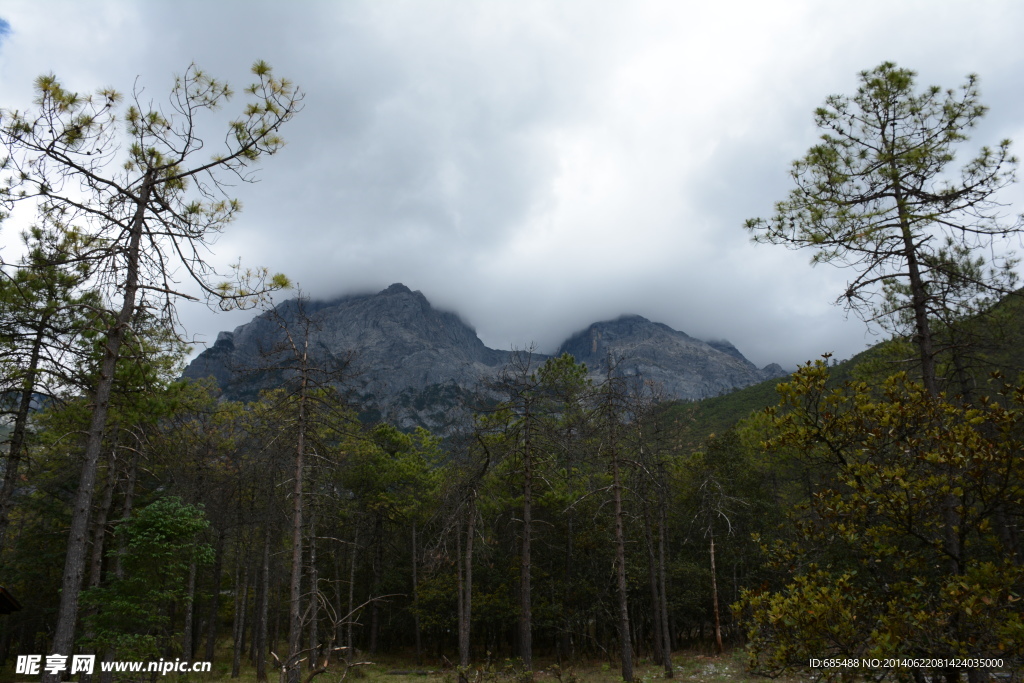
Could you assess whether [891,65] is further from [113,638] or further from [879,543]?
[113,638]

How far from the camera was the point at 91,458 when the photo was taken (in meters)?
7.78

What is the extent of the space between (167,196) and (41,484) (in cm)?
1202

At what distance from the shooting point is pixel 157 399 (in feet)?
36.0

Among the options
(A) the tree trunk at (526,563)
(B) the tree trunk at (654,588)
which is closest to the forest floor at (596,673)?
(B) the tree trunk at (654,588)

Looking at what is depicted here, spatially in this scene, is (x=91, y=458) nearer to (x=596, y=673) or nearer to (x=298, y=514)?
(x=298, y=514)

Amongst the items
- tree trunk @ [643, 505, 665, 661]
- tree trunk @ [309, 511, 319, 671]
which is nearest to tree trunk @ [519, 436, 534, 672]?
tree trunk @ [309, 511, 319, 671]

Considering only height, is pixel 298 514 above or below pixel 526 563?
above

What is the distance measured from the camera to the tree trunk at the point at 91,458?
295 inches

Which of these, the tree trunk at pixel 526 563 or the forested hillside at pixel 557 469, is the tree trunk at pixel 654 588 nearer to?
the forested hillside at pixel 557 469

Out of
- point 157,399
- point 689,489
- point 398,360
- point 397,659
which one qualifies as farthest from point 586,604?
point 398,360

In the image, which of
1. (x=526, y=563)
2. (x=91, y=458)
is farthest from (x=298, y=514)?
(x=526, y=563)

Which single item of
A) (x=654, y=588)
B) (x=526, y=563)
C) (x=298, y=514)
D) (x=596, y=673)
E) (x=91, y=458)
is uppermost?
(x=91, y=458)

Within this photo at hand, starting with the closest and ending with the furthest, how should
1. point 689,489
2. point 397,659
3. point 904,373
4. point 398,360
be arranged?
1. point 904,373
2. point 689,489
3. point 397,659
4. point 398,360

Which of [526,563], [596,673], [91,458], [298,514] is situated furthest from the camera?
[596,673]
